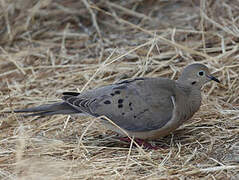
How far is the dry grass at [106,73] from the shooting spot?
3141 mm

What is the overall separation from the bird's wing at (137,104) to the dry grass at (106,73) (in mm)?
203

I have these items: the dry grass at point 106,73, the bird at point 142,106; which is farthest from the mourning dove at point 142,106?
the dry grass at point 106,73

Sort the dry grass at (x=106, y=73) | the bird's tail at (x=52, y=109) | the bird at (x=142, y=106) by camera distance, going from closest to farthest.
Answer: the dry grass at (x=106, y=73) < the bird at (x=142, y=106) < the bird's tail at (x=52, y=109)

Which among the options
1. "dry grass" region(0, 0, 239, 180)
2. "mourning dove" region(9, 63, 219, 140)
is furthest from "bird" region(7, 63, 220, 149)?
"dry grass" region(0, 0, 239, 180)

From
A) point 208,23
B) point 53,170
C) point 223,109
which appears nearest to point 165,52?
point 208,23

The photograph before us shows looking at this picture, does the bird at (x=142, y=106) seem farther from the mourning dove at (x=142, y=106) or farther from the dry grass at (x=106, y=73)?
the dry grass at (x=106, y=73)

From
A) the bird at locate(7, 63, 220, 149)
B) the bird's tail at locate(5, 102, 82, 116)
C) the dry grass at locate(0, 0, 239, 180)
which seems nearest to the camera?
the dry grass at locate(0, 0, 239, 180)

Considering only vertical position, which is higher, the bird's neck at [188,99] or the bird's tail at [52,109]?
the bird's neck at [188,99]

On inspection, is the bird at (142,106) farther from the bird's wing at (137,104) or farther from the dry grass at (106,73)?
the dry grass at (106,73)

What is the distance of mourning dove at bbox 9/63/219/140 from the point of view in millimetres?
3510

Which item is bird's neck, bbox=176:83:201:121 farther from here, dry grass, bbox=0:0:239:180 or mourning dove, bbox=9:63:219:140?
dry grass, bbox=0:0:239:180

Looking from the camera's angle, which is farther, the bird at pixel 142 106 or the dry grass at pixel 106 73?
the bird at pixel 142 106

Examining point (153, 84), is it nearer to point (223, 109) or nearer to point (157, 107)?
point (157, 107)

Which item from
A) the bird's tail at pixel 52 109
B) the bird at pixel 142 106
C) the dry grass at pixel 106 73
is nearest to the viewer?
the dry grass at pixel 106 73
